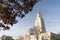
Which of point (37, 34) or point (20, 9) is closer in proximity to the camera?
point (20, 9)

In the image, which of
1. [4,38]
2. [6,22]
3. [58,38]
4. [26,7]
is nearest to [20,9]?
[26,7]

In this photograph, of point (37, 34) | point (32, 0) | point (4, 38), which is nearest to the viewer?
point (32, 0)

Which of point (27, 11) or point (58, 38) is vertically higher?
point (58, 38)

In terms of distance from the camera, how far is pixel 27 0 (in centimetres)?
1066

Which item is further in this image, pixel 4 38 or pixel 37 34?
pixel 37 34

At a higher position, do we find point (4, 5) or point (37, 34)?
point (37, 34)

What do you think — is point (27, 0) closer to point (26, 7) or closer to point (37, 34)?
point (26, 7)

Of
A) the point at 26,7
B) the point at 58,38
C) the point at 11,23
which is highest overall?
the point at 58,38

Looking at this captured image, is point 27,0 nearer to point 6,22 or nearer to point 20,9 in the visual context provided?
point 20,9

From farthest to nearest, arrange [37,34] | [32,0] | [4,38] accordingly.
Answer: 1. [37,34]
2. [4,38]
3. [32,0]

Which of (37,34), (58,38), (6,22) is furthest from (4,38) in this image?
(6,22)

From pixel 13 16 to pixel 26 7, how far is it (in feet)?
2.63

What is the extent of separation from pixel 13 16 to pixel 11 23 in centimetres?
45

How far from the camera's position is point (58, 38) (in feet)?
209
